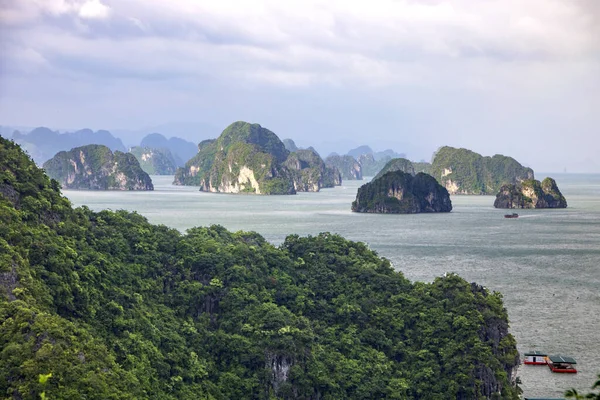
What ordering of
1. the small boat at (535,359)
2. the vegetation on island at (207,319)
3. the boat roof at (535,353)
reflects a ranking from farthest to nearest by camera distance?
the boat roof at (535,353) < the small boat at (535,359) < the vegetation on island at (207,319)

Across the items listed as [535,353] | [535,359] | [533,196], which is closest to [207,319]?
[535,359]

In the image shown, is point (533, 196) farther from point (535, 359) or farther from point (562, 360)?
point (562, 360)

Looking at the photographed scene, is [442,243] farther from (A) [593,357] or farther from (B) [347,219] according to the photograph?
(A) [593,357]

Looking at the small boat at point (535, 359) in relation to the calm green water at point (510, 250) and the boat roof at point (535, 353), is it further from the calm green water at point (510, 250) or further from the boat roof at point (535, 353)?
the calm green water at point (510, 250)

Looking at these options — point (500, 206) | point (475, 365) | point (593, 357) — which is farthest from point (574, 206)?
point (475, 365)

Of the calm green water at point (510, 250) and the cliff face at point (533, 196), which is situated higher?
the cliff face at point (533, 196)

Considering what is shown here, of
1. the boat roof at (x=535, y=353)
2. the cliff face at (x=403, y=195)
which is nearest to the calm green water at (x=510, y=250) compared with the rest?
the boat roof at (x=535, y=353)

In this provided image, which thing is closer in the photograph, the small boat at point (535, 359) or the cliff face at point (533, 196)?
the small boat at point (535, 359)
